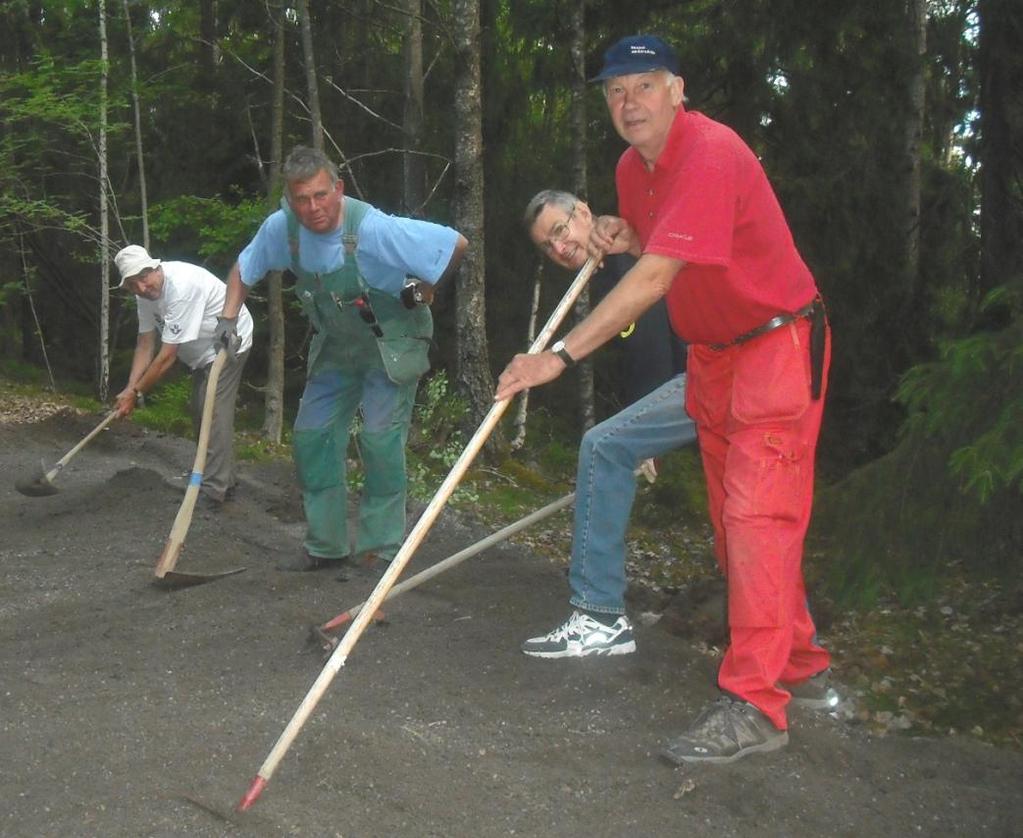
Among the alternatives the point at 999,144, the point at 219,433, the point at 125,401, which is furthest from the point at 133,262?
the point at 999,144

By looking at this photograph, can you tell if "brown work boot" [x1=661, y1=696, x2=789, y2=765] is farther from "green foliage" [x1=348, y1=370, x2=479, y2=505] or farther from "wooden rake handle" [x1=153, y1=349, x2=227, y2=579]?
"green foliage" [x1=348, y1=370, x2=479, y2=505]

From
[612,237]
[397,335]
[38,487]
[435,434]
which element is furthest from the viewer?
[435,434]

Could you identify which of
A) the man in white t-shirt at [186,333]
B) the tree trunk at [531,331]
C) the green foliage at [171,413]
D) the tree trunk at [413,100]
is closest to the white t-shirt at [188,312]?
the man in white t-shirt at [186,333]

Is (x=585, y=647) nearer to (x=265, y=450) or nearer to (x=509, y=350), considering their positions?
(x=265, y=450)

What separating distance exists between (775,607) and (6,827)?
2305mm

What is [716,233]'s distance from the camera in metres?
3.48

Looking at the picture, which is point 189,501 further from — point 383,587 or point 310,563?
point 383,587

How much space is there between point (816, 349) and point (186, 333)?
449cm

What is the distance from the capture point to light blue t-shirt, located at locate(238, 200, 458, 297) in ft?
17.1

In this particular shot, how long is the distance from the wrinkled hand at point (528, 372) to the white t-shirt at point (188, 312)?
3823 millimetres

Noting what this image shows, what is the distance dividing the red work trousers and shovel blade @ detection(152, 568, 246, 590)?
2.88 meters

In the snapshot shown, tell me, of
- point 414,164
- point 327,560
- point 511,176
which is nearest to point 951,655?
point 327,560

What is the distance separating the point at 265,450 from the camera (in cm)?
1052

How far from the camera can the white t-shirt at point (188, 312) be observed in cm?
716
